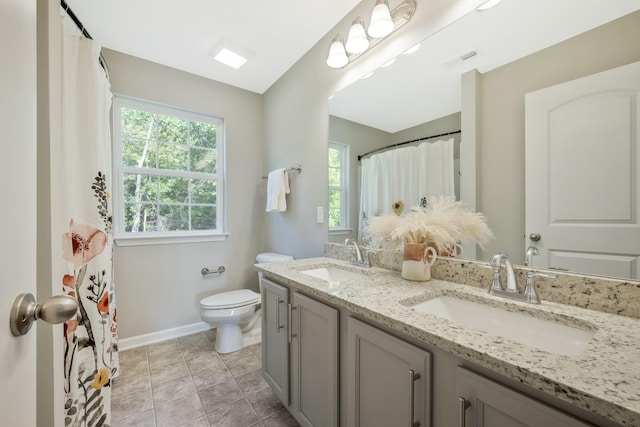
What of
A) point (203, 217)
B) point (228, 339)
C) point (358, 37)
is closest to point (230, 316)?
point (228, 339)

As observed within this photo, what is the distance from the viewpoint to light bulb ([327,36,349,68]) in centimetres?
165

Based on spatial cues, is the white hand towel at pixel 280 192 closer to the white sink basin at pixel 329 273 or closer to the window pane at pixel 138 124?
the white sink basin at pixel 329 273

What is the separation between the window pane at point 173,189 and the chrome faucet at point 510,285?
2.46m

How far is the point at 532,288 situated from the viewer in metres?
0.87

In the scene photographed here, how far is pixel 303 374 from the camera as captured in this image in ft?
4.01

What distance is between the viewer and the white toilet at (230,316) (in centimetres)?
200

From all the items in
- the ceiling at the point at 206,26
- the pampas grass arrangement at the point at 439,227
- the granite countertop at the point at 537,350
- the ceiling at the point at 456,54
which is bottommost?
the granite countertop at the point at 537,350

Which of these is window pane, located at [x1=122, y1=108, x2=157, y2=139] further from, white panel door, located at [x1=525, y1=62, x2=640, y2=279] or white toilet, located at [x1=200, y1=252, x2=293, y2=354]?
white panel door, located at [x1=525, y1=62, x2=640, y2=279]

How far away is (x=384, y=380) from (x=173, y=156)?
2469mm

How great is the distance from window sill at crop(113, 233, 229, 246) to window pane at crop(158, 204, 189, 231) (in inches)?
4.0

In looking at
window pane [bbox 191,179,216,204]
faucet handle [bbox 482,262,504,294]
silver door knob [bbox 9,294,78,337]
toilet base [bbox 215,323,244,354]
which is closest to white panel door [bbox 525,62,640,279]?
faucet handle [bbox 482,262,504,294]

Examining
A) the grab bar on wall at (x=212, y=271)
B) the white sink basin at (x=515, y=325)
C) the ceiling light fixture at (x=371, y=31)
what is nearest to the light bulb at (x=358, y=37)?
the ceiling light fixture at (x=371, y=31)

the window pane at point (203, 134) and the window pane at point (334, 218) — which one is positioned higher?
the window pane at point (203, 134)

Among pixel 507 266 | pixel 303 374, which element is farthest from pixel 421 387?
pixel 303 374
